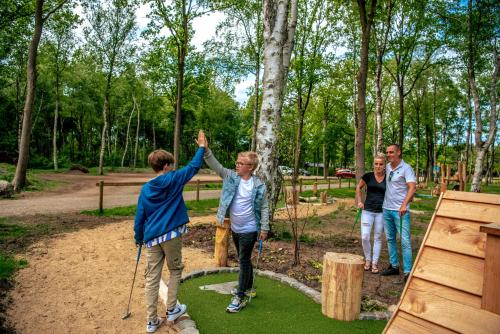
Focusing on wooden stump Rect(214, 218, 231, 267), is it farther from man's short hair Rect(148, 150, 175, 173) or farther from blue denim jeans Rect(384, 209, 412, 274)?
blue denim jeans Rect(384, 209, 412, 274)

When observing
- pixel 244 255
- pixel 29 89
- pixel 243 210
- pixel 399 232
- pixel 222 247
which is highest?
pixel 29 89

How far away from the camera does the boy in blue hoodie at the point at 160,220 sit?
3471 millimetres

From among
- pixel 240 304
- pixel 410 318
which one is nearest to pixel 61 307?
pixel 240 304

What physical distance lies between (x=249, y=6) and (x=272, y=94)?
17390mm

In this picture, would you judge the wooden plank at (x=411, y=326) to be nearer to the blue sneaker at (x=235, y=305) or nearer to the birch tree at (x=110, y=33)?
the blue sneaker at (x=235, y=305)

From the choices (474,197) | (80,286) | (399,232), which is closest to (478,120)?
(399,232)

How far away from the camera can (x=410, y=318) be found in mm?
2609

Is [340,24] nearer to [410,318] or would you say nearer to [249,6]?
[249,6]

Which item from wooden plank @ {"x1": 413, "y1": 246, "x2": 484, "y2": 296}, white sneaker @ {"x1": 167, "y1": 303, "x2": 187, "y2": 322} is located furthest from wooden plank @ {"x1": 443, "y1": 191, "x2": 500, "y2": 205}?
white sneaker @ {"x1": 167, "y1": 303, "x2": 187, "y2": 322}

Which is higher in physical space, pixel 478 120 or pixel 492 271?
pixel 478 120

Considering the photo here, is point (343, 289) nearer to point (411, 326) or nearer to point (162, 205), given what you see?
point (411, 326)

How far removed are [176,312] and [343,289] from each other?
6.33ft

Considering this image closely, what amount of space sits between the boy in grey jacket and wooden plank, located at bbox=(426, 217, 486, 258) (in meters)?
1.73

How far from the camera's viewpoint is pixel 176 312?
3.70 metres
